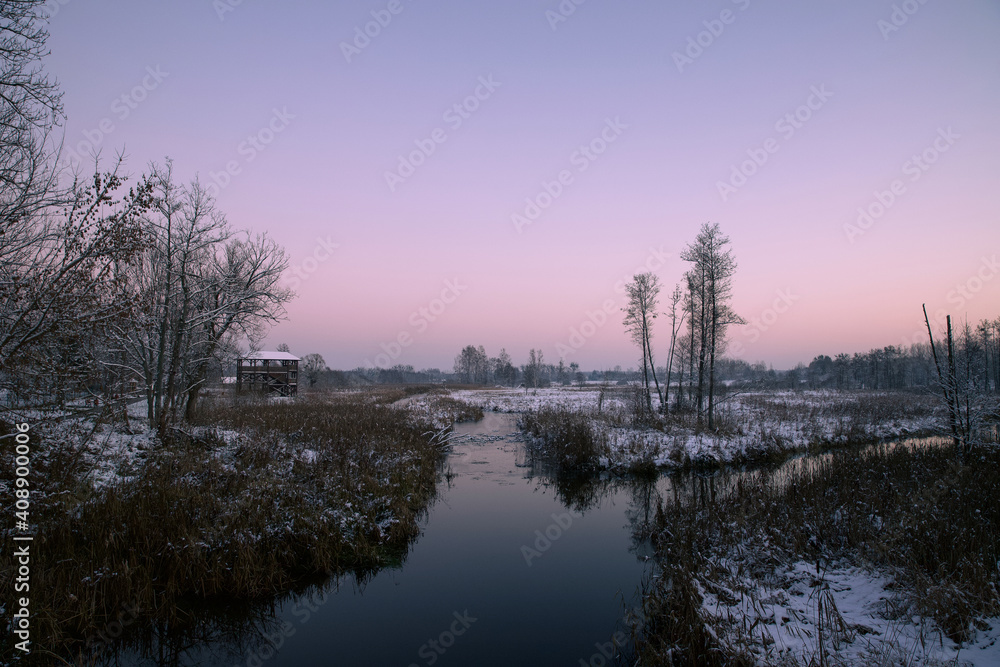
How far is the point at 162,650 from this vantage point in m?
5.75

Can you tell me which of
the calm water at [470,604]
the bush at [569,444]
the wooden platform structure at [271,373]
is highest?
the wooden platform structure at [271,373]

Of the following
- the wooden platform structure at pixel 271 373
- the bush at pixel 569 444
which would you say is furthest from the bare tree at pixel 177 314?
the wooden platform structure at pixel 271 373

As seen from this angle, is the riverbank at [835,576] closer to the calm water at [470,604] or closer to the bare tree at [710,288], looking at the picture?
the calm water at [470,604]

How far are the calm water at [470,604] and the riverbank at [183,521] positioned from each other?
2.06 feet

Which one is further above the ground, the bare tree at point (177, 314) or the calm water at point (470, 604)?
the bare tree at point (177, 314)

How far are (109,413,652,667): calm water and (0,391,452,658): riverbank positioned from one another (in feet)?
2.06

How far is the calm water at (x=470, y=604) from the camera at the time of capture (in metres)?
5.84

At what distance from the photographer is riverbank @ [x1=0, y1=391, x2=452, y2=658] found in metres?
6.13

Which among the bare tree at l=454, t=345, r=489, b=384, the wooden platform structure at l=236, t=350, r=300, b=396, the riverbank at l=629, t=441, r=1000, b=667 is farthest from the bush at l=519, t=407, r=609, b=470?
the bare tree at l=454, t=345, r=489, b=384

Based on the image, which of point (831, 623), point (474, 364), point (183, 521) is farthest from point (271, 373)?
point (474, 364)

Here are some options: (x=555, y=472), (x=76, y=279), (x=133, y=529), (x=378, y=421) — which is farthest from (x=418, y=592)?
(x=378, y=421)

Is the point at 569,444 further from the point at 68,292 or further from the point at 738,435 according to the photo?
the point at 68,292

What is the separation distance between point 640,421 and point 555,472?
7447mm

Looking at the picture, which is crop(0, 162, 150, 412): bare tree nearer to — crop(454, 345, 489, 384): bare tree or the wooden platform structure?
the wooden platform structure
